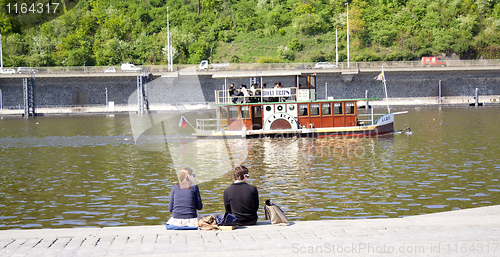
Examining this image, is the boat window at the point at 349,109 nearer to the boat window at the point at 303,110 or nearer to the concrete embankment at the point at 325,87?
the boat window at the point at 303,110

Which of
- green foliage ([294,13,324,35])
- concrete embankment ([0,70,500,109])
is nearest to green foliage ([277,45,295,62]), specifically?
green foliage ([294,13,324,35])

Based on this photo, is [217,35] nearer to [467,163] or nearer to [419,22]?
[419,22]

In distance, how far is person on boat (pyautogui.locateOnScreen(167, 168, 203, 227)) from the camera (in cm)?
1181

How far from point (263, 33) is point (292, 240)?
366ft

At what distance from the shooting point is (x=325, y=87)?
8688 cm

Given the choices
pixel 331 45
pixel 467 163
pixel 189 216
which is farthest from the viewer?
pixel 331 45

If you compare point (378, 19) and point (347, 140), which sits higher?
point (378, 19)

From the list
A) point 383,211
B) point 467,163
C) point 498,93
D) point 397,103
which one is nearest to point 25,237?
point 383,211

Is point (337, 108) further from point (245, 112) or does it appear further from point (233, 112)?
point (233, 112)

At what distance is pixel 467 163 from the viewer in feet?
85.5

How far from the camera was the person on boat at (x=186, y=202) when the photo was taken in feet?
38.8

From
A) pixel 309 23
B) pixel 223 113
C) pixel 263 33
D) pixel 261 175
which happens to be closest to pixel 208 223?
pixel 261 175

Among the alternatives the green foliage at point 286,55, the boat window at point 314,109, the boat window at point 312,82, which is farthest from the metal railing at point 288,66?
the boat window at point 314,109

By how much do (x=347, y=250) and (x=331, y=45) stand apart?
343ft
